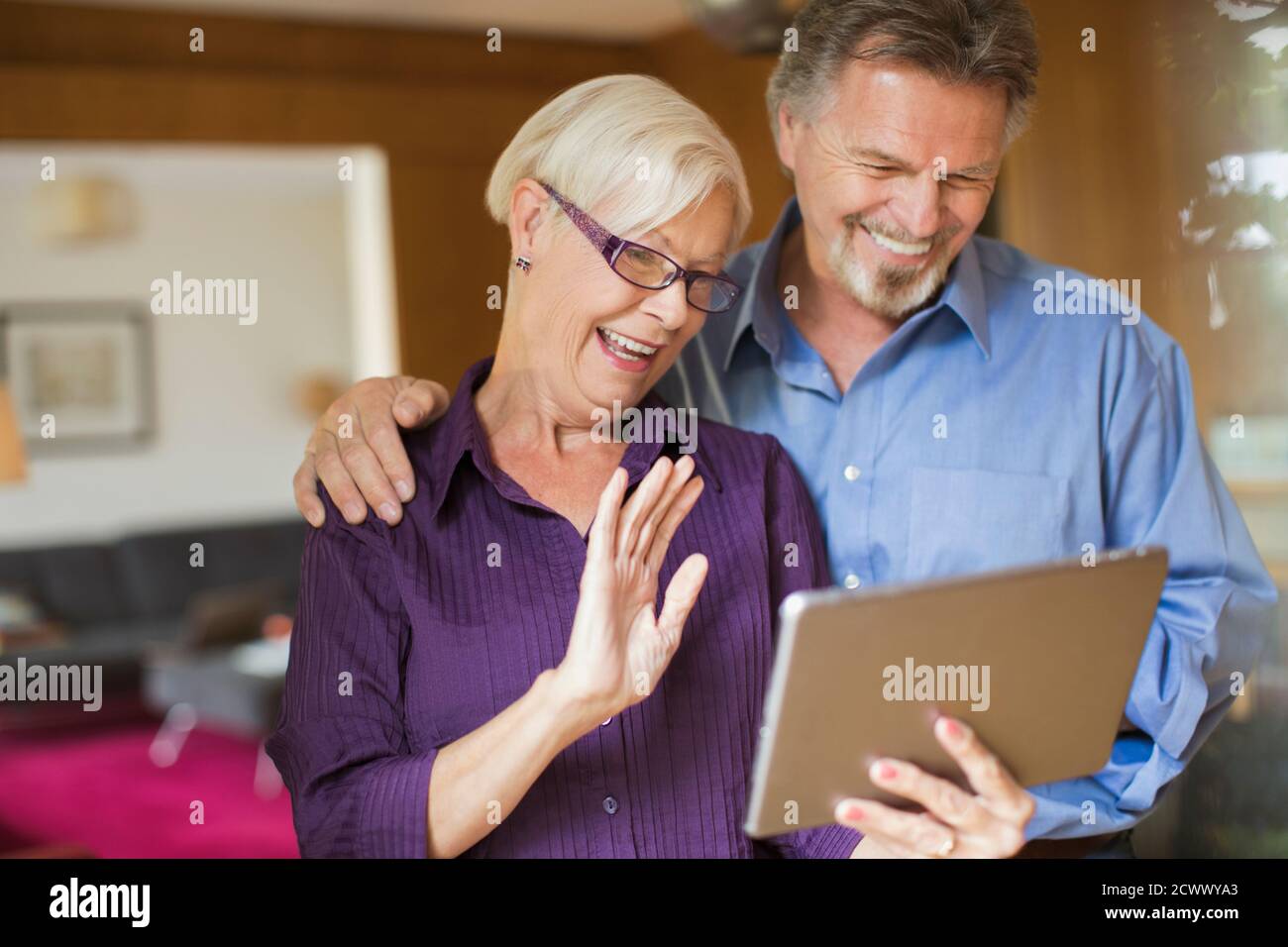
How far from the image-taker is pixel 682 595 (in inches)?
43.1

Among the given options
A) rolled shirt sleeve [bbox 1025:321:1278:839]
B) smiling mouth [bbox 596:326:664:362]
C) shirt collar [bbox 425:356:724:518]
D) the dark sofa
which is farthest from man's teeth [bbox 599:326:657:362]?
the dark sofa

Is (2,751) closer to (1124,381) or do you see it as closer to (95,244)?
(95,244)

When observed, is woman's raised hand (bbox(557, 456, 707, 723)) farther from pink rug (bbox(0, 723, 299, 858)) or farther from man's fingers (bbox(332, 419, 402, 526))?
pink rug (bbox(0, 723, 299, 858))

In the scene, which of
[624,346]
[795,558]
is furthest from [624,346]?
[795,558]

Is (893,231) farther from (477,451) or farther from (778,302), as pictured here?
(477,451)

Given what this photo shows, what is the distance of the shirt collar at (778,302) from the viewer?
1.44m

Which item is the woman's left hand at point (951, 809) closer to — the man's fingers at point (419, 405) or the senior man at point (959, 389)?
the senior man at point (959, 389)

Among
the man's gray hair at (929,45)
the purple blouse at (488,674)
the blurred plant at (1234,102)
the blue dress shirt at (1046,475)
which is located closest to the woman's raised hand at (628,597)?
the purple blouse at (488,674)

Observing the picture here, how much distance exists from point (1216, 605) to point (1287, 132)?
75 centimetres

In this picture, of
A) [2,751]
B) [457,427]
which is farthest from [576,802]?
[2,751]

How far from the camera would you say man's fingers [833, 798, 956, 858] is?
3.52 feet

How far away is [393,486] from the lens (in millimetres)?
1205

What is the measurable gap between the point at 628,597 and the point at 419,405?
322 mm

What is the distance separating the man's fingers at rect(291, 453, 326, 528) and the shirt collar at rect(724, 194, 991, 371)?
0.49 meters
